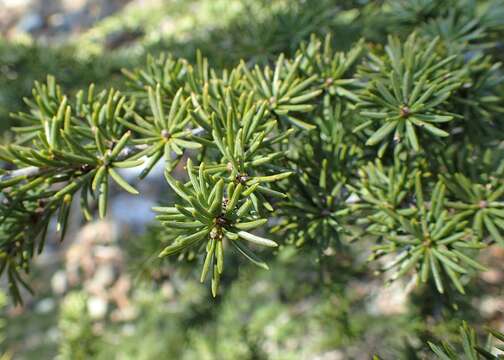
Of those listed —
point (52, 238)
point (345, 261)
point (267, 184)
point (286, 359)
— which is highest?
point (267, 184)

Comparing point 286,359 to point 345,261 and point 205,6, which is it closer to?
point 345,261

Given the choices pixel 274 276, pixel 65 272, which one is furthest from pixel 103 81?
pixel 65 272

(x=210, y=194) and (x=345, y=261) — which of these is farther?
(x=345, y=261)

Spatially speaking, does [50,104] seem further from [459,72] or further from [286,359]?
[286,359]

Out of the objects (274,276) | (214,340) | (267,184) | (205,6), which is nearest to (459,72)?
(267,184)

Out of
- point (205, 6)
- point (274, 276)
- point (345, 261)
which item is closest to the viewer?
point (345, 261)

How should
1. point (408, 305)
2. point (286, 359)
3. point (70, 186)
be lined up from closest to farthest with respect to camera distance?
point (70, 186)
point (408, 305)
point (286, 359)

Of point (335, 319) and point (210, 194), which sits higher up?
point (210, 194)
